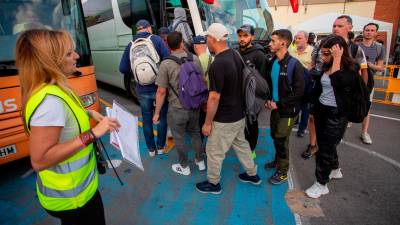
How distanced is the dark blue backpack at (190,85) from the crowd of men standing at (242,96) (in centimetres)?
1

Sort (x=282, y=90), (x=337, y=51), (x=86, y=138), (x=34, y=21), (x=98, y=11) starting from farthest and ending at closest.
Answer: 1. (x=98, y=11)
2. (x=34, y=21)
3. (x=282, y=90)
4. (x=337, y=51)
5. (x=86, y=138)

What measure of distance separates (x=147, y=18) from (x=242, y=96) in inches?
150

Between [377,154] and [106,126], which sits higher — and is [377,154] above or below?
below

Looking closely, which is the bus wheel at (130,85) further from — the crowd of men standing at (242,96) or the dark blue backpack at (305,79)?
the dark blue backpack at (305,79)

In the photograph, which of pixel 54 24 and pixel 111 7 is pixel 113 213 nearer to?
pixel 54 24

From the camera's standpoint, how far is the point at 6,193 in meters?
3.19

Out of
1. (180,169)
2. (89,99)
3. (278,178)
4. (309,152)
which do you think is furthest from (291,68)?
(89,99)

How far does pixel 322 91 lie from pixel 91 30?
7.76 meters

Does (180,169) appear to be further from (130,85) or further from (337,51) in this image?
(130,85)

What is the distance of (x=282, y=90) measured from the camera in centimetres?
295

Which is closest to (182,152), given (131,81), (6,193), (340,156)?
(6,193)

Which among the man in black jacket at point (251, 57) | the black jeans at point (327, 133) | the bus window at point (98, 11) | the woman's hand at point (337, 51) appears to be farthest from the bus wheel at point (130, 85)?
the woman's hand at point (337, 51)

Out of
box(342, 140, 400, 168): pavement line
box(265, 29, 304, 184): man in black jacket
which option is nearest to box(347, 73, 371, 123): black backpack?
box(265, 29, 304, 184): man in black jacket

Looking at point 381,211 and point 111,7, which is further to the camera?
point 111,7
